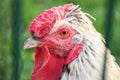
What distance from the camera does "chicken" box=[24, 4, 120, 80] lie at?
240 cm

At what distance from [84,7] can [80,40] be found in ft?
7.09

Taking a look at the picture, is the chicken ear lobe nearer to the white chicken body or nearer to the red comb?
the white chicken body

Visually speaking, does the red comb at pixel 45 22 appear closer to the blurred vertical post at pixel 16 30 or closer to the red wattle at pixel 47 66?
the red wattle at pixel 47 66

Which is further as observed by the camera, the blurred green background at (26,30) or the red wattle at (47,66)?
the blurred green background at (26,30)

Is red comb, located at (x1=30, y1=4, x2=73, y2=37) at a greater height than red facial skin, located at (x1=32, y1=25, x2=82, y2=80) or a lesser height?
greater

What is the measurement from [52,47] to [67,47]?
0.26ft

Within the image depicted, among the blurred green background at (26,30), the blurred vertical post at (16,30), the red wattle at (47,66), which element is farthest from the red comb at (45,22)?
the blurred green background at (26,30)

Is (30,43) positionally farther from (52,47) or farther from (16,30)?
(16,30)

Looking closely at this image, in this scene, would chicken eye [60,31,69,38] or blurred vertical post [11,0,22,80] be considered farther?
chicken eye [60,31,69,38]

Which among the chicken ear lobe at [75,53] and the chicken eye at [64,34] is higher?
the chicken eye at [64,34]

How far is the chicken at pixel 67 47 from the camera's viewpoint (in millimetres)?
2402

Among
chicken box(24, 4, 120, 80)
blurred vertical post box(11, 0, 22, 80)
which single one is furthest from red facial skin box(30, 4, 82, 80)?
blurred vertical post box(11, 0, 22, 80)

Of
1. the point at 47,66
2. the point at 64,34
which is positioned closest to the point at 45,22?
the point at 64,34

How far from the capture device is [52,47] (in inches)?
98.0
